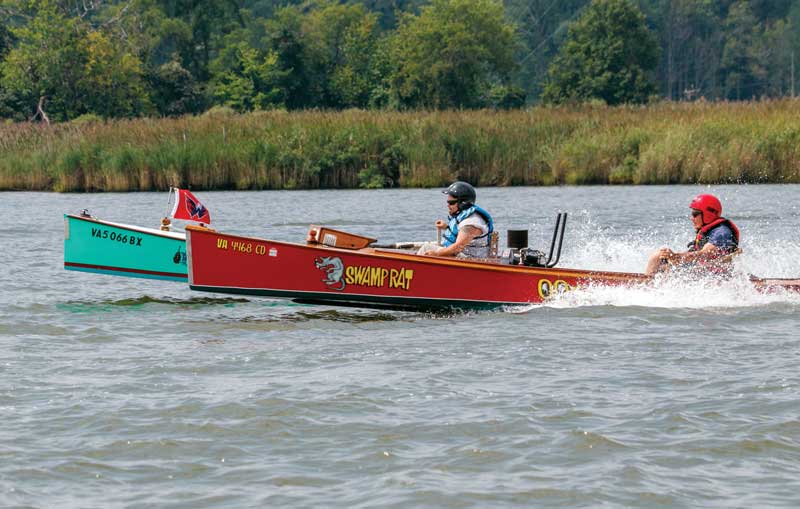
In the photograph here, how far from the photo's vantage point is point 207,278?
41.6 feet

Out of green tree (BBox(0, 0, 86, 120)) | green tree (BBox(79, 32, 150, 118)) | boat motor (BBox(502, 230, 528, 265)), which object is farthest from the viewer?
green tree (BBox(79, 32, 150, 118))

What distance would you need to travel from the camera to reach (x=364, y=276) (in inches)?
494

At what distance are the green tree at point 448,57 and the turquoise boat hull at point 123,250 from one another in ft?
154

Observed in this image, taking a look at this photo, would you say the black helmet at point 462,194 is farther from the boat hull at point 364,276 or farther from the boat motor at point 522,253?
the boat hull at point 364,276

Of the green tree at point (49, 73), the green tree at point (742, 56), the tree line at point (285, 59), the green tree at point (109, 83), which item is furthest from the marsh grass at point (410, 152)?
the green tree at point (742, 56)

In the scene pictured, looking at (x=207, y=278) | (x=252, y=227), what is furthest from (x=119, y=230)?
(x=252, y=227)

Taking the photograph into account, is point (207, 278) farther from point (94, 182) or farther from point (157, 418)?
point (94, 182)

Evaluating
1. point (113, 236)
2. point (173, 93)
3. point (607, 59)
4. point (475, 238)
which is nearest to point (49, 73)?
point (173, 93)

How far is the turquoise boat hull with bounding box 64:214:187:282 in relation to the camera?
14008mm

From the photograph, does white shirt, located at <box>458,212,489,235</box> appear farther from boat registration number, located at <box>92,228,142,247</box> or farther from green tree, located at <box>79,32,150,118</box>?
green tree, located at <box>79,32,150,118</box>

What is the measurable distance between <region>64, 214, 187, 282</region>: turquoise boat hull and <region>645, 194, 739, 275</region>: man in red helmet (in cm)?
509

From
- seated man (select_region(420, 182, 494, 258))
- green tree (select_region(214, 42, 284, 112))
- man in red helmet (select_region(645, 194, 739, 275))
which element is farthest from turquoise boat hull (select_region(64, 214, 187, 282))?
green tree (select_region(214, 42, 284, 112))

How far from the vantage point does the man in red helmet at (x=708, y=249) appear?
12328 mm

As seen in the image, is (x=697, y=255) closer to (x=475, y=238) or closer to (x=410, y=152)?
(x=475, y=238)
